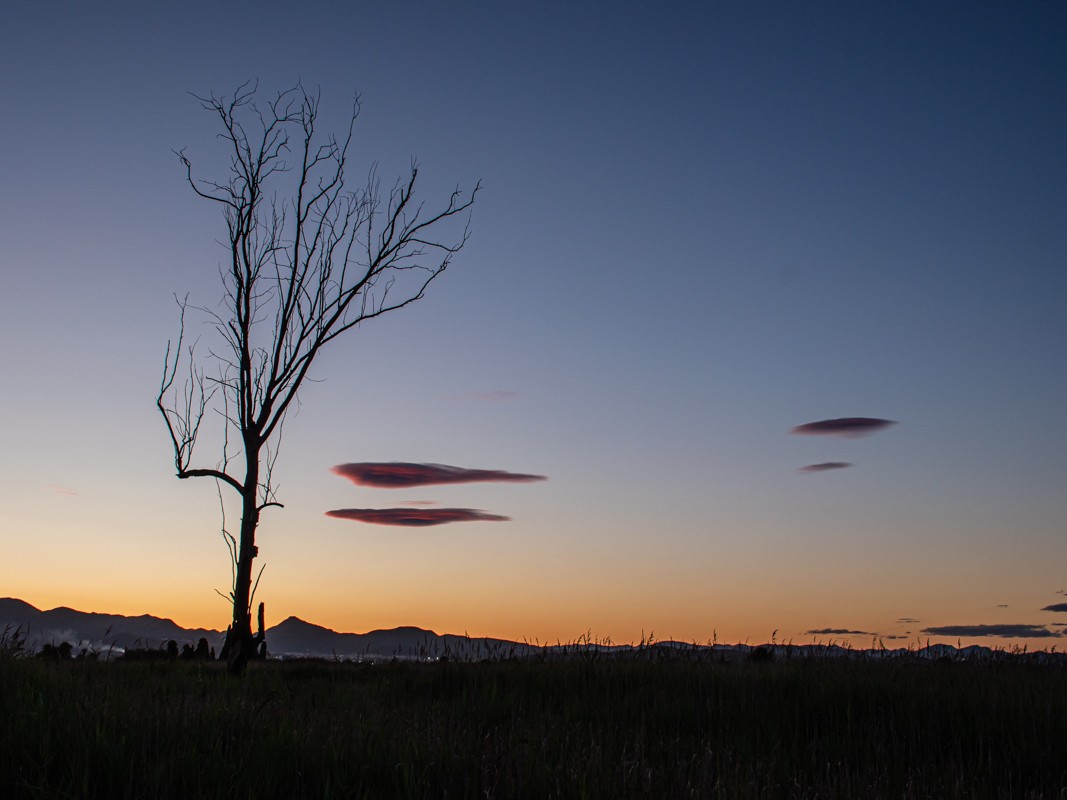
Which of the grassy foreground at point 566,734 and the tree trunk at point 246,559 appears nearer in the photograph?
the grassy foreground at point 566,734

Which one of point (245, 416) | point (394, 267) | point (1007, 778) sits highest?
point (394, 267)

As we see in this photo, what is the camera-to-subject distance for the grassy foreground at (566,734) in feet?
15.6

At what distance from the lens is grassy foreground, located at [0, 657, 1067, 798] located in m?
4.77

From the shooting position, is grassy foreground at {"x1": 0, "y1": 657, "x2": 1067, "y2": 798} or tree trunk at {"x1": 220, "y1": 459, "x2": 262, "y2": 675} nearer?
grassy foreground at {"x1": 0, "y1": 657, "x2": 1067, "y2": 798}

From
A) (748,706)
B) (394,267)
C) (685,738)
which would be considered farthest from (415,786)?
(394,267)

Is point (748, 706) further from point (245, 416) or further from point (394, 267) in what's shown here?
point (394, 267)

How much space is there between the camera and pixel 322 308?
62.2ft

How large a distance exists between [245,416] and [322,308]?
3034mm

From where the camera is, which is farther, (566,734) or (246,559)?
(246,559)

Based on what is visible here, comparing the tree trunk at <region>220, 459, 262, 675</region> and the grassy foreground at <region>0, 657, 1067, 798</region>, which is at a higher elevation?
the tree trunk at <region>220, 459, 262, 675</region>

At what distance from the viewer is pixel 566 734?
6.05 m

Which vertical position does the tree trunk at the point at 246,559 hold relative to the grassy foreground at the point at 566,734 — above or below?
above

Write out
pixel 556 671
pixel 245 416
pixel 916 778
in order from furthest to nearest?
pixel 245 416
pixel 556 671
pixel 916 778

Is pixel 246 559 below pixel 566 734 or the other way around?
the other way around
